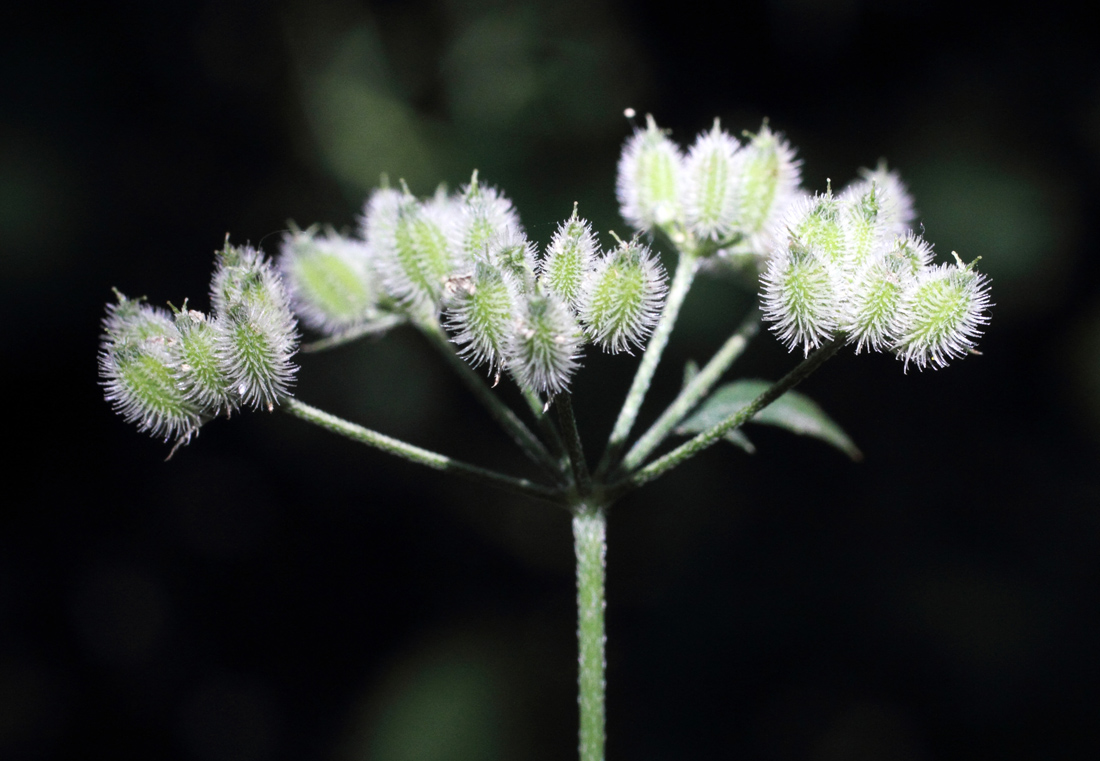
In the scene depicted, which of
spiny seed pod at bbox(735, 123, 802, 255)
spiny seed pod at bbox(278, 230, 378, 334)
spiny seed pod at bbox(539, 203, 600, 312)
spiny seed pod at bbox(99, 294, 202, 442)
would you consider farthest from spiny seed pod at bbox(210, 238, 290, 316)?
spiny seed pod at bbox(735, 123, 802, 255)

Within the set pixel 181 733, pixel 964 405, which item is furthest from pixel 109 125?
pixel 964 405

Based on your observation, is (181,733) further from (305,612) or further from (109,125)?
(109,125)

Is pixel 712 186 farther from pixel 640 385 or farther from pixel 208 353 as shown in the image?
pixel 208 353

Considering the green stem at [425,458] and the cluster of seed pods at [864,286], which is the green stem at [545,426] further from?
the cluster of seed pods at [864,286]

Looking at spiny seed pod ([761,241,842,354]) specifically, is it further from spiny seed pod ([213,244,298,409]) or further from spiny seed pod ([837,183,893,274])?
spiny seed pod ([213,244,298,409])

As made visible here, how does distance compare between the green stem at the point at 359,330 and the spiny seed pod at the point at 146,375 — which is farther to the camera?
the green stem at the point at 359,330

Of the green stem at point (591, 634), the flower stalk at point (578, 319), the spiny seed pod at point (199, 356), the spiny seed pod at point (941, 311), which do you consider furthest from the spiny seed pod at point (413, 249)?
the spiny seed pod at point (941, 311)
